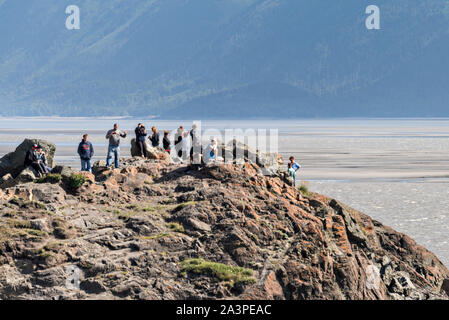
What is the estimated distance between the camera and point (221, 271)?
2145cm

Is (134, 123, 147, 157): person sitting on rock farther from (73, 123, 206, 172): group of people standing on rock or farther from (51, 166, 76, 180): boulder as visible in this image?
(51, 166, 76, 180): boulder

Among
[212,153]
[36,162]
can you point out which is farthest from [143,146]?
[212,153]

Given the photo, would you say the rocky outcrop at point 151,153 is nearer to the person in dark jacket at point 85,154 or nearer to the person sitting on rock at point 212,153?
the person in dark jacket at point 85,154

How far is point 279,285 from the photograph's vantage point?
71.0 ft

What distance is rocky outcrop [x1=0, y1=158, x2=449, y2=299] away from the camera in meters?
21.0

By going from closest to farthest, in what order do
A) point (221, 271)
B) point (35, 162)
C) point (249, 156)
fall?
point (221, 271), point (249, 156), point (35, 162)

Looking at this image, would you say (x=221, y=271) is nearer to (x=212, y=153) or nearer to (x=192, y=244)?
(x=192, y=244)

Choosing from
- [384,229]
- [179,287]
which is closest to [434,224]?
[384,229]

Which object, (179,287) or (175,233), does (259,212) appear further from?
(179,287)

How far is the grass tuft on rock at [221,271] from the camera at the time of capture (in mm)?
21250

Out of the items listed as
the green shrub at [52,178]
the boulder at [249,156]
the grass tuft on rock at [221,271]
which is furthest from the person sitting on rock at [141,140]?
the grass tuft on rock at [221,271]

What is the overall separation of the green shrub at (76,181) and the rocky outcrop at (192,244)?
192 mm

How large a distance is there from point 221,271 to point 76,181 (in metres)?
7.19
